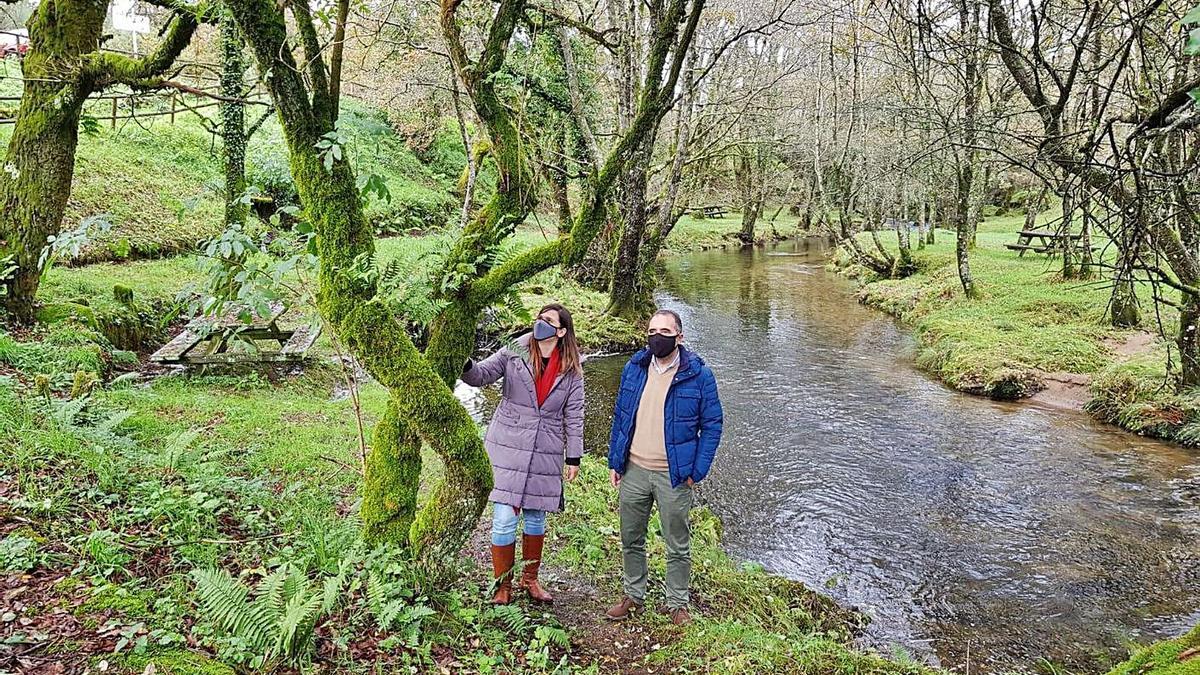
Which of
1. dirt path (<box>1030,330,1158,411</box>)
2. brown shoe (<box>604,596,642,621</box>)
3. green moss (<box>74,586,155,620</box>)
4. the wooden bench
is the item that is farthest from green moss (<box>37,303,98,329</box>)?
dirt path (<box>1030,330,1158,411</box>)

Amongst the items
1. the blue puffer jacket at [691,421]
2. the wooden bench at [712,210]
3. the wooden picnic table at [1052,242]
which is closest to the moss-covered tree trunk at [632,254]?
the wooden bench at [712,210]

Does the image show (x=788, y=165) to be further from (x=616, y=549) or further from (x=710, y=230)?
(x=616, y=549)

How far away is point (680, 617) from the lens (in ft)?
16.2

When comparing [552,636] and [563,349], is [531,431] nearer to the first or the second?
[563,349]

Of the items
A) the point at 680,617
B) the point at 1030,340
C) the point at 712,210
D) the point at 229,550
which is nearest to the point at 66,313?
the point at 229,550

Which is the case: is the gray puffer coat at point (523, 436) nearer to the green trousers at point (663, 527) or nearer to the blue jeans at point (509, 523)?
the blue jeans at point (509, 523)

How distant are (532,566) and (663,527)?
38.8 inches

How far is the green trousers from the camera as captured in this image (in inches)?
196

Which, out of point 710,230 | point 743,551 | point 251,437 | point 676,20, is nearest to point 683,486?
point 743,551

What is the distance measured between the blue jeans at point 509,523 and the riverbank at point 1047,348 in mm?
5897

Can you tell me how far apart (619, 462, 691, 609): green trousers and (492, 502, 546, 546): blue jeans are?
2.23 ft

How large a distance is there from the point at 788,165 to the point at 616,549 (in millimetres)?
31809

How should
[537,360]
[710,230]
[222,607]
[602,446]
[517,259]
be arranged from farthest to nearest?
1. [710,230]
2. [602,446]
3. [537,360]
4. [517,259]
5. [222,607]

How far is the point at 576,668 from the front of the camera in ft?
13.4
